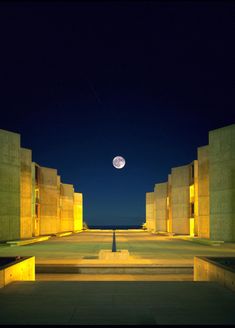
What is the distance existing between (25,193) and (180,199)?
56.4 ft

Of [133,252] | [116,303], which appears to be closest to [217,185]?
[133,252]

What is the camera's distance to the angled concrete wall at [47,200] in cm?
3925

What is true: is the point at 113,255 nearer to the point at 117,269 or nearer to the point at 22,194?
the point at 117,269

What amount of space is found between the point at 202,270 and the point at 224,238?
16.5 metres

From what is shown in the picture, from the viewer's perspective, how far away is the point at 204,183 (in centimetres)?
3095

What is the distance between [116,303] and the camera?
22.0ft

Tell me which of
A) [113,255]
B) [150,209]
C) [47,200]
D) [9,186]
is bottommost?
[150,209]

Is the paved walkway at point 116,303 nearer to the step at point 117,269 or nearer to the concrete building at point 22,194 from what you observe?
the step at point 117,269

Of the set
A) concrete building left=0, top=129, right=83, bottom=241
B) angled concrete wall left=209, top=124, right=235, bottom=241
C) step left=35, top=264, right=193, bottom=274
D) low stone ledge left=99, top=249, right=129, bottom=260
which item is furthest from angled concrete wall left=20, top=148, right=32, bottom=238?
step left=35, top=264, right=193, bottom=274

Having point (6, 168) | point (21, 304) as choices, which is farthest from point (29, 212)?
point (21, 304)

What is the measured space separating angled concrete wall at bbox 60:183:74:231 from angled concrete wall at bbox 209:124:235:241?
A: 26135mm

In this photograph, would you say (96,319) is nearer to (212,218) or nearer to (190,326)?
(190,326)

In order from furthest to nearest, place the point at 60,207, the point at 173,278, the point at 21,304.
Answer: the point at 60,207 < the point at 173,278 < the point at 21,304

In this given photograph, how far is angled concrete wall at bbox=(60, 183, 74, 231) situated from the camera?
160 ft
